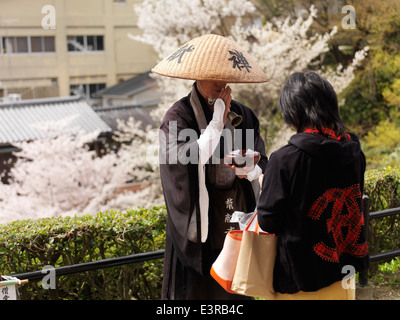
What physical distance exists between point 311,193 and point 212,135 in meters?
0.66

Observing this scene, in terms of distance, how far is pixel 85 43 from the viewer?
28188mm

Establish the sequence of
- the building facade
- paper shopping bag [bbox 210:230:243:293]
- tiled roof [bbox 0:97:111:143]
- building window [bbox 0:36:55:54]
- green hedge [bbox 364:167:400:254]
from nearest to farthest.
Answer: paper shopping bag [bbox 210:230:243:293] < green hedge [bbox 364:167:400:254] < tiled roof [bbox 0:97:111:143] < the building facade < building window [bbox 0:36:55:54]

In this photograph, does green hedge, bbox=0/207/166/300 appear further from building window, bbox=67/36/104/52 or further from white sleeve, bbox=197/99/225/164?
building window, bbox=67/36/104/52

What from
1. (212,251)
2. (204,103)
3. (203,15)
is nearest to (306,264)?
(212,251)

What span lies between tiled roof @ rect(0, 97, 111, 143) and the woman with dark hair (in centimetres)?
1447

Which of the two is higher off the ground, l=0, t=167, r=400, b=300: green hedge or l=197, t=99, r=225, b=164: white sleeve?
l=197, t=99, r=225, b=164: white sleeve

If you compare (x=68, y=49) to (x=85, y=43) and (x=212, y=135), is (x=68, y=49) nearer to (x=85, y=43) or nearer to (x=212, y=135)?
(x=85, y=43)

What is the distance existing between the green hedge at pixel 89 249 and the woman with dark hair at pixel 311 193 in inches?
72.8

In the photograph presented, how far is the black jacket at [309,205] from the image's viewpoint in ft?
7.13

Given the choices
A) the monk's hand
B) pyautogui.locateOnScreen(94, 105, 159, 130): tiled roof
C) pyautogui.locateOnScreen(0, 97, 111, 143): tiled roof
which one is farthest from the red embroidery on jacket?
pyautogui.locateOnScreen(94, 105, 159, 130): tiled roof

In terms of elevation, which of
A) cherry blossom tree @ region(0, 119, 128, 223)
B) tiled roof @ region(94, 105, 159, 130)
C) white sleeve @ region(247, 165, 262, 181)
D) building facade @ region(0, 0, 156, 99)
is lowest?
cherry blossom tree @ region(0, 119, 128, 223)

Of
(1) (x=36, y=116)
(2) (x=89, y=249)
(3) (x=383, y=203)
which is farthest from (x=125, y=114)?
(2) (x=89, y=249)

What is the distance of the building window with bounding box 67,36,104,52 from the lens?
27812 millimetres

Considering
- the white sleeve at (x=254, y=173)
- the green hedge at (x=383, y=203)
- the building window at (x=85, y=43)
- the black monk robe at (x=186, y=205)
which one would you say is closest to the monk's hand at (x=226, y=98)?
the black monk robe at (x=186, y=205)
